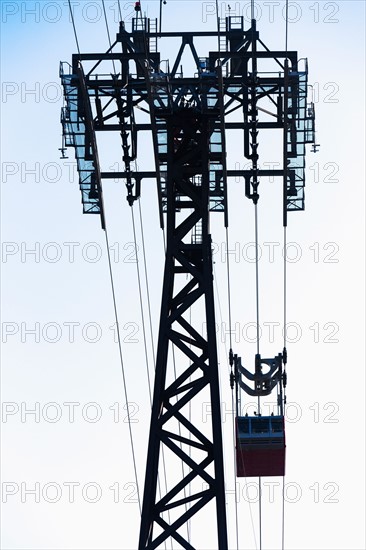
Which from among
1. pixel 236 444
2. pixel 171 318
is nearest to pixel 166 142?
pixel 171 318

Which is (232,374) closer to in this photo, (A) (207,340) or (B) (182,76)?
(A) (207,340)

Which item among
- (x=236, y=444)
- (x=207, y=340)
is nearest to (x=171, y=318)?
(x=207, y=340)

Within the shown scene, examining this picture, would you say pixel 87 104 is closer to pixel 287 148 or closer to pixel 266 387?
pixel 287 148

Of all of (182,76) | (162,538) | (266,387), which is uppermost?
(182,76)

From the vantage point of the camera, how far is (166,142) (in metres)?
42.4

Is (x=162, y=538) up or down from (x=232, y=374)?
down

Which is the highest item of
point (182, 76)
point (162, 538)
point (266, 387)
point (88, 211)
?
point (182, 76)

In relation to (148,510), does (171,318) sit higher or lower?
higher

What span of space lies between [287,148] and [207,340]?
569cm

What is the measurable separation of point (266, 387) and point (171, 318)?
13.5 feet

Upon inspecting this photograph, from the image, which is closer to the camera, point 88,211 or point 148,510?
point 148,510

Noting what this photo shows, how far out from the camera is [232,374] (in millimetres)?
43781

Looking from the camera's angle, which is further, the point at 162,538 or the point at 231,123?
the point at 231,123

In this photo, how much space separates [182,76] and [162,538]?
1064cm
